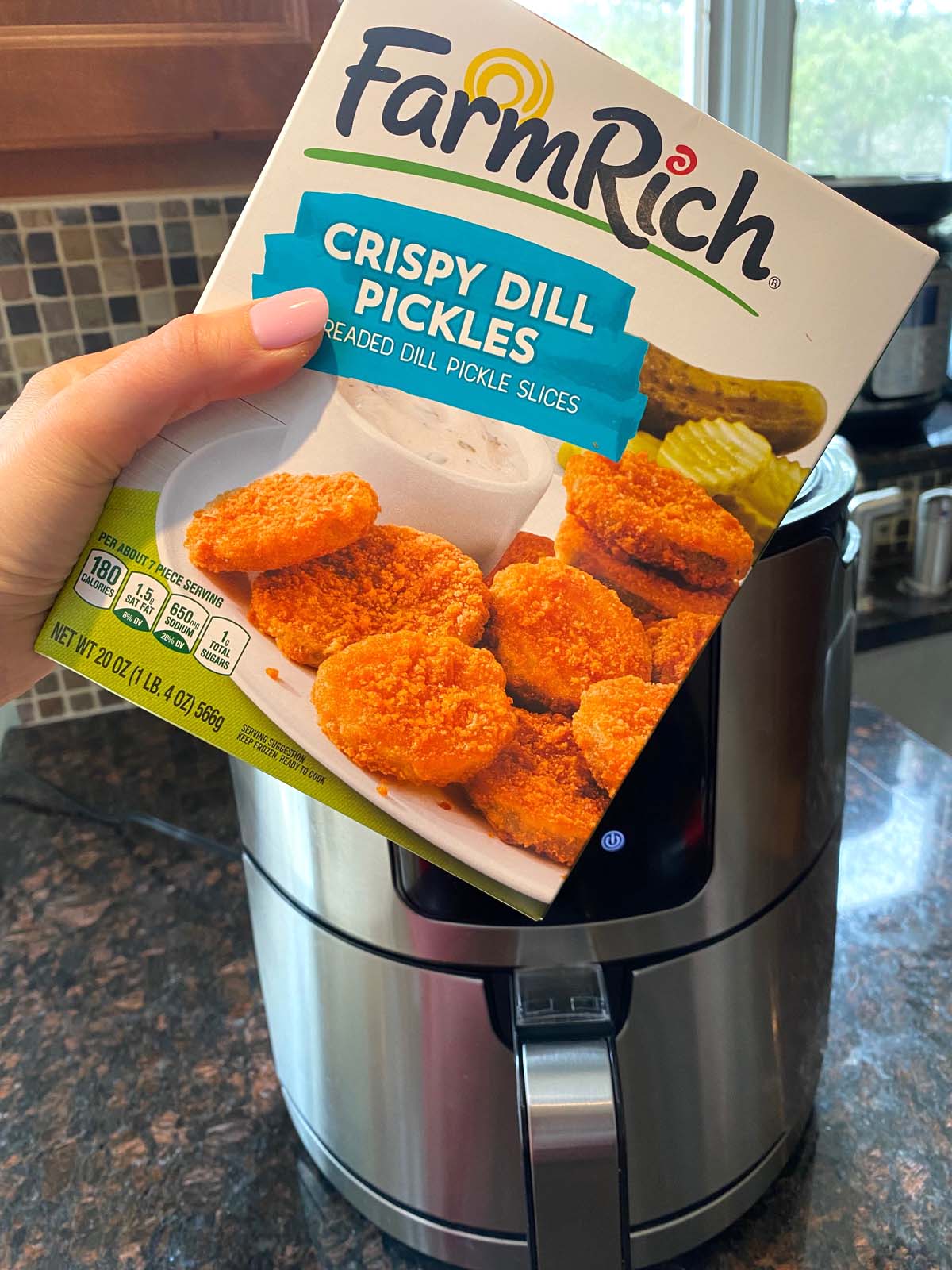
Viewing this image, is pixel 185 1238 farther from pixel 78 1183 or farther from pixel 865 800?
pixel 865 800

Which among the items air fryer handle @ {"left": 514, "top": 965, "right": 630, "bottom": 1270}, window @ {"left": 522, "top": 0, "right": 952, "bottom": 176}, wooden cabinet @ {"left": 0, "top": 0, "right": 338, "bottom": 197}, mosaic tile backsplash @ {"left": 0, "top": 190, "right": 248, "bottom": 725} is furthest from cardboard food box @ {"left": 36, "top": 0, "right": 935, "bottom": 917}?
window @ {"left": 522, "top": 0, "right": 952, "bottom": 176}

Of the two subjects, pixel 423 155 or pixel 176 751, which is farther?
pixel 176 751

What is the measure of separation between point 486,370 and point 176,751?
73 cm

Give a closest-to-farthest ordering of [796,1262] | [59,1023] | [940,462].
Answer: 1. [796,1262]
2. [59,1023]
3. [940,462]

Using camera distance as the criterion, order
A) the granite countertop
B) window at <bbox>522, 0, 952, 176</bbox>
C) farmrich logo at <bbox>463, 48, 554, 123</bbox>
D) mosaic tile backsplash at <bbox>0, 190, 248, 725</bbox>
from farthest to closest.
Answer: window at <bbox>522, 0, 952, 176</bbox>, mosaic tile backsplash at <bbox>0, 190, 248, 725</bbox>, the granite countertop, farmrich logo at <bbox>463, 48, 554, 123</bbox>

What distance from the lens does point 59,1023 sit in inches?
25.5

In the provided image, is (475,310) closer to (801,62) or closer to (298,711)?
(298,711)

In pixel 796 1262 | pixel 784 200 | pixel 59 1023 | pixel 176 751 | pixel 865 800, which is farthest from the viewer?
pixel 176 751

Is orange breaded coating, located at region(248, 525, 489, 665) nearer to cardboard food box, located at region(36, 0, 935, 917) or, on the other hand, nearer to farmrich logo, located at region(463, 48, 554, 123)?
cardboard food box, located at region(36, 0, 935, 917)

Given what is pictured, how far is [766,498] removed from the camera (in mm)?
320

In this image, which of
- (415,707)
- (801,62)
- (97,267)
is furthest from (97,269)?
(801,62)

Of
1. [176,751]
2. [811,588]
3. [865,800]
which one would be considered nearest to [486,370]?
[811,588]

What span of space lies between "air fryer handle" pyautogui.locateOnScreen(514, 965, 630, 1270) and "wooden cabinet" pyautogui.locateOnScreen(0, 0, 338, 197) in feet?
1.68

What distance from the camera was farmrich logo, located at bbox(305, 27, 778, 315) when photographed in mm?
313
